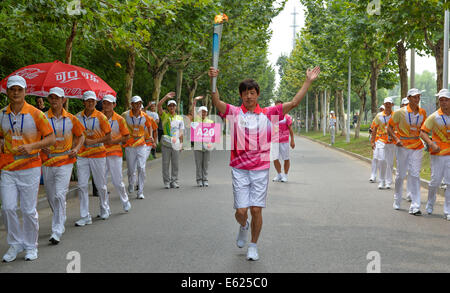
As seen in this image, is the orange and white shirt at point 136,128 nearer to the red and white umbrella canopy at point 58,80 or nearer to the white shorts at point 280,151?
the red and white umbrella canopy at point 58,80

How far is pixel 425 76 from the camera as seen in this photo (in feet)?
631

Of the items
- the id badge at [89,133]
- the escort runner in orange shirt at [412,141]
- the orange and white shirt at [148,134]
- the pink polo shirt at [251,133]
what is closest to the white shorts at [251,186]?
the pink polo shirt at [251,133]

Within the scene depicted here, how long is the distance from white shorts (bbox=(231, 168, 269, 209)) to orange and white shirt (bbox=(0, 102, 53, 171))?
2.16m

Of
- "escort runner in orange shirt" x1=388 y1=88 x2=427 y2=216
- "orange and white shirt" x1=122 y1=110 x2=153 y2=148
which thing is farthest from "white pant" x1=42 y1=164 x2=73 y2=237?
"escort runner in orange shirt" x1=388 y1=88 x2=427 y2=216

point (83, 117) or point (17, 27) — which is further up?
point (17, 27)

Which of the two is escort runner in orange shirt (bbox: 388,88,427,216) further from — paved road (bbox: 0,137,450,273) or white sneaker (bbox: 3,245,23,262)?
white sneaker (bbox: 3,245,23,262)

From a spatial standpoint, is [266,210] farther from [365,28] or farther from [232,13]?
[232,13]

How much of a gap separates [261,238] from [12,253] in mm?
2948

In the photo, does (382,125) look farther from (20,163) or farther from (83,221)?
(20,163)

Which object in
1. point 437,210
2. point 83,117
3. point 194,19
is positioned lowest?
point 437,210

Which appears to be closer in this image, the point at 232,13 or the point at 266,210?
the point at 266,210

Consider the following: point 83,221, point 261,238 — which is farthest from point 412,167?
point 83,221

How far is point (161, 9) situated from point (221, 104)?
6588 millimetres
